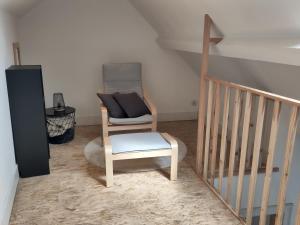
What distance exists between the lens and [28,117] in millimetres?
2629

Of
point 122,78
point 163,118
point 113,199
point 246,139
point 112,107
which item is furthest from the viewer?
point 163,118

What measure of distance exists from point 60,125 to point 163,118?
1.70m

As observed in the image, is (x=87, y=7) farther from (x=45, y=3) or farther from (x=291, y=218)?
(x=291, y=218)

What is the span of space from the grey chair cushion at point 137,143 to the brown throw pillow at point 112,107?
1.85ft

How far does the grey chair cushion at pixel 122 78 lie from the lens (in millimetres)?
3998

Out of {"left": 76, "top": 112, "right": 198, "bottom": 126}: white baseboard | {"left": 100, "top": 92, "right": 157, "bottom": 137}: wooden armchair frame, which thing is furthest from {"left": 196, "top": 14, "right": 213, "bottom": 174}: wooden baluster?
{"left": 76, "top": 112, "right": 198, "bottom": 126}: white baseboard

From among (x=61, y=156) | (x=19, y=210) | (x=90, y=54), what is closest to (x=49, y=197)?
(x=19, y=210)

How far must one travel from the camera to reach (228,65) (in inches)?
116

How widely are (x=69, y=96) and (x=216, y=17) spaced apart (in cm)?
266

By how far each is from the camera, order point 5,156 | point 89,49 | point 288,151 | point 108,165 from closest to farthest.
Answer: point 288,151 → point 5,156 → point 108,165 → point 89,49

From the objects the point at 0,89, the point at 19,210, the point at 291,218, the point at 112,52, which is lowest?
the point at 291,218

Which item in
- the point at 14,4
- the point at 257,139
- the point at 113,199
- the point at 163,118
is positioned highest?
the point at 14,4

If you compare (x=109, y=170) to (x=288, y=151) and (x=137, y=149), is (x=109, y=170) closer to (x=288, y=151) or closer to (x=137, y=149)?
(x=137, y=149)

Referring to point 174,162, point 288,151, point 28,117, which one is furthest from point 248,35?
point 28,117
